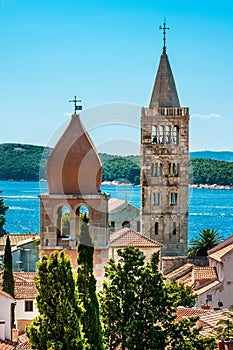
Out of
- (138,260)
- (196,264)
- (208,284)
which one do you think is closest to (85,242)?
(138,260)

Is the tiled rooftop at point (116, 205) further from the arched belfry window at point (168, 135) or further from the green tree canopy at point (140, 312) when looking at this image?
the green tree canopy at point (140, 312)

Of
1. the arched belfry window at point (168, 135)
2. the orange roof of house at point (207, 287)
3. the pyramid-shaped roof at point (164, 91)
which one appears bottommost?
the orange roof of house at point (207, 287)

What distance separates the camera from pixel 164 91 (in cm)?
6594

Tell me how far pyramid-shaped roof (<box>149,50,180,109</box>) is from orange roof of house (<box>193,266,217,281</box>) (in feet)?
63.8

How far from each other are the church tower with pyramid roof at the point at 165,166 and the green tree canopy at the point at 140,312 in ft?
126

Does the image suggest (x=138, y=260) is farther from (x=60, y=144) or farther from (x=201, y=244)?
(x=201, y=244)

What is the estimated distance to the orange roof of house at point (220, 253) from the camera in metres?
45.7

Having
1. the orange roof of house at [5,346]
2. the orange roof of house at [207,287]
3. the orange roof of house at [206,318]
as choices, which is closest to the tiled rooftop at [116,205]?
the orange roof of house at [207,287]

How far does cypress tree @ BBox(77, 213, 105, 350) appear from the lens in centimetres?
2303

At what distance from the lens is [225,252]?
46.0m

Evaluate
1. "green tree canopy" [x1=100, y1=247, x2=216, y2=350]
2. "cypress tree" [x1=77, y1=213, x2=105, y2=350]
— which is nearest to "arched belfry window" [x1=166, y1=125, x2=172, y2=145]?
"green tree canopy" [x1=100, y1=247, x2=216, y2=350]

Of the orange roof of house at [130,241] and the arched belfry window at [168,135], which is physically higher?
the arched belfry window at [168,135]

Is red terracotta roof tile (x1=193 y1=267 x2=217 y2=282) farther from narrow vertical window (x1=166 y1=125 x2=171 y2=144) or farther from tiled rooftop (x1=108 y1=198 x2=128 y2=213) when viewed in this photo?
tiled rooftop (x1=108 y1=198 x2=128 y2=213)

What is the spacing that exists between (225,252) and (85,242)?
2241 cm
